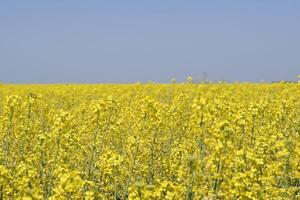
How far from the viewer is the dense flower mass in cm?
539

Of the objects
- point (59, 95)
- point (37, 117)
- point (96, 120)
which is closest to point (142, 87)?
point (59, 95)

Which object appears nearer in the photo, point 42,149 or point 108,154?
point 108,154

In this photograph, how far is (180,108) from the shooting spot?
12156mm

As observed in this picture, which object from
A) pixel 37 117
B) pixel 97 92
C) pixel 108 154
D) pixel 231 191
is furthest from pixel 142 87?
pixel 231 191

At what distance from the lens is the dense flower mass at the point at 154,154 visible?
539 cm

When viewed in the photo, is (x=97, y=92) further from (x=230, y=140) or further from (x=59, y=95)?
(x=230, y=140)

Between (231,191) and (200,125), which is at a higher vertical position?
(200,125)

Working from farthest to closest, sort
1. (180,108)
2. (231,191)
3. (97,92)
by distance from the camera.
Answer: (97,92), (180,108), (231,191)

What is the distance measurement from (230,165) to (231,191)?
A: 515 mm

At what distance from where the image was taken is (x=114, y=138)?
11227mm

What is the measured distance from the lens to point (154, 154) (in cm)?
967

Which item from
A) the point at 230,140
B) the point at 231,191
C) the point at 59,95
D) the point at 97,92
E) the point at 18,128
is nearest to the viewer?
the point at 231,191

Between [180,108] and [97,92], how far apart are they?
11935 millimetres

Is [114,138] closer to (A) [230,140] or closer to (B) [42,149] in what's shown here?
(B) [42,149]
